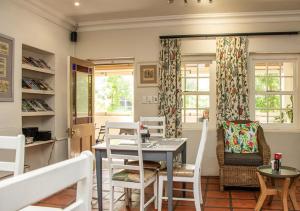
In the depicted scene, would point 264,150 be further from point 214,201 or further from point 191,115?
point 191,115

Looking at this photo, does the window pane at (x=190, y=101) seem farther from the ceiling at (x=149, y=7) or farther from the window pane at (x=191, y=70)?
the ceiling at (x=149, y=7)

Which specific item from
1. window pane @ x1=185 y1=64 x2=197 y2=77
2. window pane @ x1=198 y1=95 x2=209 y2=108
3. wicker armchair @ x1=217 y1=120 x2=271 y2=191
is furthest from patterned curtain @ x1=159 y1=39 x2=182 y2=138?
wicker armchair @ x1=217 y1=120 x2=271 y2=191

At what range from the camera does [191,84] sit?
5.67 metres

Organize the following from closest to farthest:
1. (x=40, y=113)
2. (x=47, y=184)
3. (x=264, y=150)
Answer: (x=47, y=184) → (x=264, y=150) → (x=40, y=113)

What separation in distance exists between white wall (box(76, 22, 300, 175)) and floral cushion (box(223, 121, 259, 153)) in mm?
580

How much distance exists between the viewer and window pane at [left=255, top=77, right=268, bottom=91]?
5.43m

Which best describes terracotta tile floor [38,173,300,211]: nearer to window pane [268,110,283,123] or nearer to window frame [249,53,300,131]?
window frame [249,53,300,131]

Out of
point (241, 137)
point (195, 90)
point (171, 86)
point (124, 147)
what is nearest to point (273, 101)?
point (241, 137)

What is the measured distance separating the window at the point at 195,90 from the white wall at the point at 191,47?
29 cm

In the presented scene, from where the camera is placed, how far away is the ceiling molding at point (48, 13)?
14.6 feet

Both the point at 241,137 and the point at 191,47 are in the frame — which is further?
the point at 191,47

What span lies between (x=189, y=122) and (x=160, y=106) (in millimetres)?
669

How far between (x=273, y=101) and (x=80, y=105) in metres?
3.39

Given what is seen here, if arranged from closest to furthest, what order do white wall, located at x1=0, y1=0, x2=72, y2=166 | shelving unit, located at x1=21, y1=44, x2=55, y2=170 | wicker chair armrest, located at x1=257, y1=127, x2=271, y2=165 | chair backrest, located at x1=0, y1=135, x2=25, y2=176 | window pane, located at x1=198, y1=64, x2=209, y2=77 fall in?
chair backrest, located at x1=0, y1=135, x2=25, y2=176
white wall, located at x1=0, y1=0, x2=72, y2=166
wicker chair armrest, located at x1=257, y1=127, x2=271, y2=165
shelving unit, located at x1=21, y1=44, x2=55, y2=170
window pane, located at x1=198, y1=64, x2=209, y2=77
